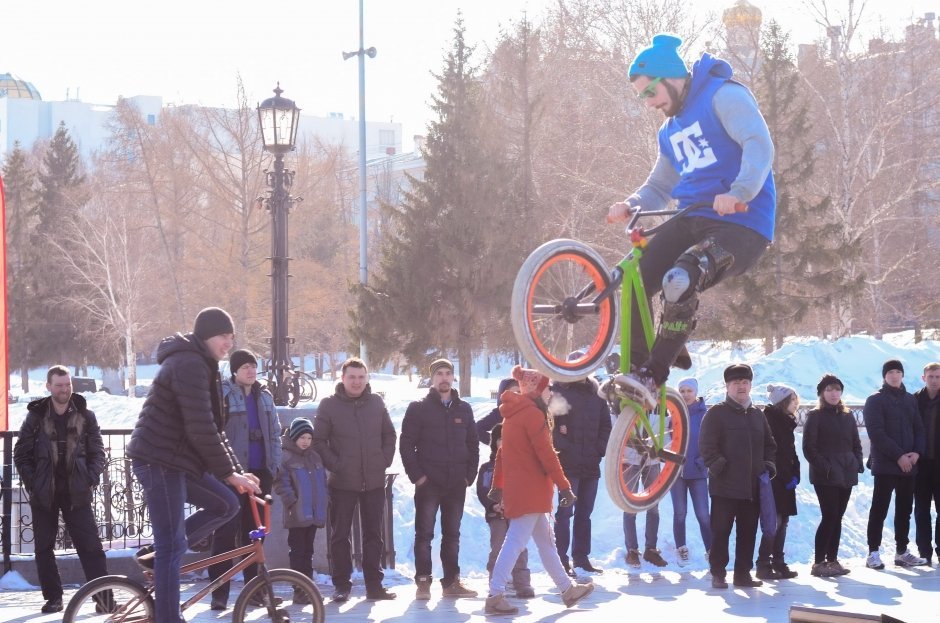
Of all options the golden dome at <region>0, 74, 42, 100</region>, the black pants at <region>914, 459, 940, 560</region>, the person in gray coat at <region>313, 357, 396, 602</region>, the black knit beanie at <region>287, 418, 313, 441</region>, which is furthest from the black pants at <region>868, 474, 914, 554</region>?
the golden dome at <region>0, 74, 42, 100</region>

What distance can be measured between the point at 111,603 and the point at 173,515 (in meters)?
1.09

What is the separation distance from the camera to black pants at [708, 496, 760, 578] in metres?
11.0

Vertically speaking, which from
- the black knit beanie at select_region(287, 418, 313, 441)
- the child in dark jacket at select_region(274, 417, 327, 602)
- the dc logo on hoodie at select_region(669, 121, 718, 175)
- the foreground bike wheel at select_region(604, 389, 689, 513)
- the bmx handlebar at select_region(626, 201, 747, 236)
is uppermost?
the dc logo on hoodie at select_region(669, 121, 718, 175)

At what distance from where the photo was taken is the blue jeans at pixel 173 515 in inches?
278

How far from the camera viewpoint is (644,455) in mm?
5375

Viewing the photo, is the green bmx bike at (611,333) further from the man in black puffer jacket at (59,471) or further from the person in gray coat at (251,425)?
the man in black puffer jacket at (59,471)

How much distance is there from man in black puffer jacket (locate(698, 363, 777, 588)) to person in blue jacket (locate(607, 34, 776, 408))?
5.81 metres

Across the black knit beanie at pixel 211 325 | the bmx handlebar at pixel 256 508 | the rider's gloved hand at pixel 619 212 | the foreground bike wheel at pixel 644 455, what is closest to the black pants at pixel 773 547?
the bmx handlebar at pixel 256 508

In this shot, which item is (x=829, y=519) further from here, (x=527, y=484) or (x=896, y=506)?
(x=527, y=484)

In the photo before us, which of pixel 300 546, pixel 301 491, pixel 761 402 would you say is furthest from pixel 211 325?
pixel 761 402

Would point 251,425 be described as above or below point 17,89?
below

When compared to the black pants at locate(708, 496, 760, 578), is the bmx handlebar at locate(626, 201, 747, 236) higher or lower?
higher

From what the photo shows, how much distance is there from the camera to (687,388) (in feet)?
37.3

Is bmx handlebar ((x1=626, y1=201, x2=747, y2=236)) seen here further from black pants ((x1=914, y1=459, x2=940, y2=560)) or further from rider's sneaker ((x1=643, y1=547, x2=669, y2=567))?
black pants ((x1=914, y1=459, x2=940, y2=560))
